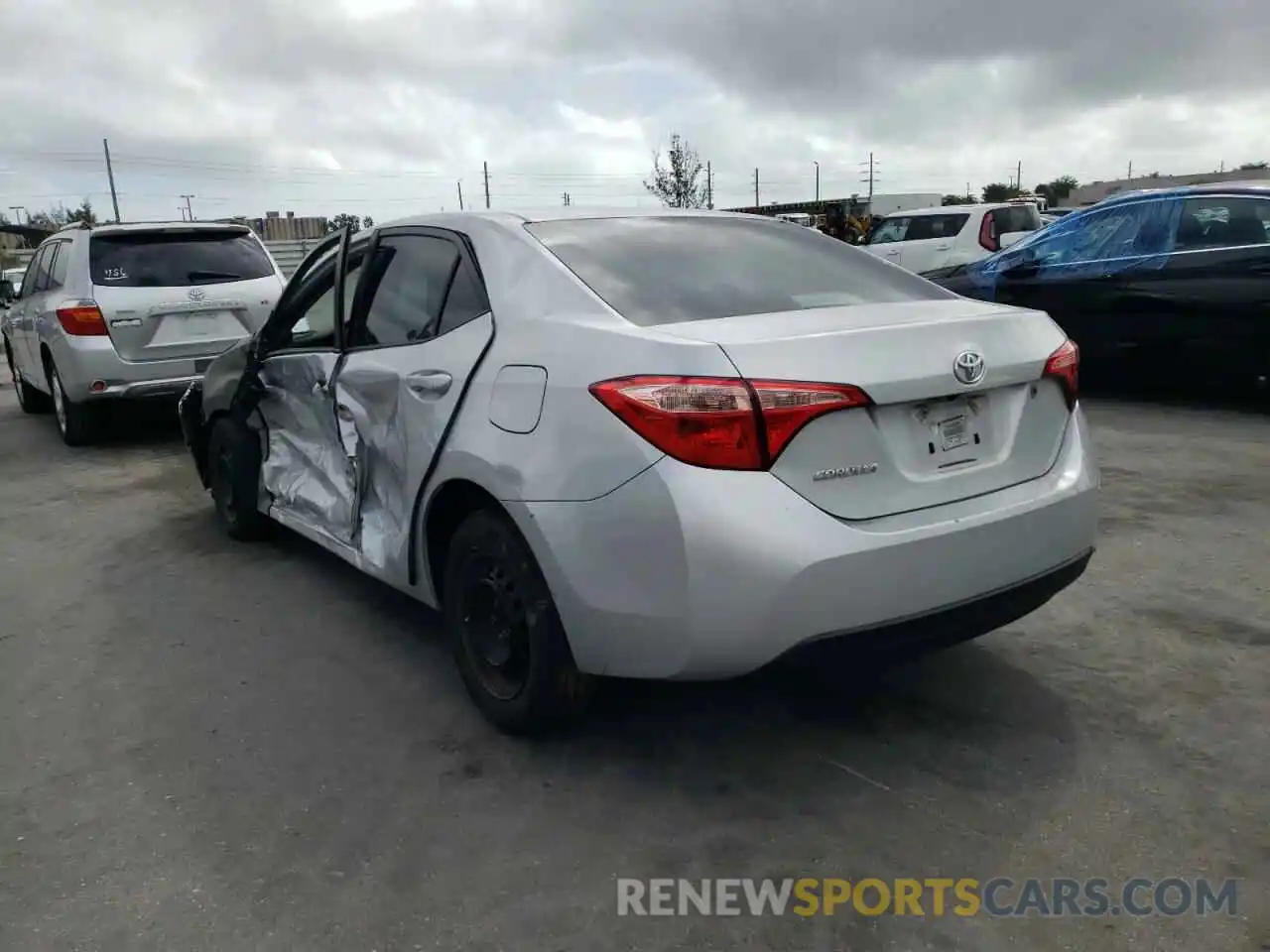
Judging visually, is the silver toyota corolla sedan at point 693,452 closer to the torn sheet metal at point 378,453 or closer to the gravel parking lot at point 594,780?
the torn sheet metal at point 378,453

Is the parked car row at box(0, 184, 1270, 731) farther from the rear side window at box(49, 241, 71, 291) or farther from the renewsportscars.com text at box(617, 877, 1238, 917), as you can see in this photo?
the rear side window at box(49, 241, 71, 291)

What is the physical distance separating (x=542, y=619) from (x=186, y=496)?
182 inches

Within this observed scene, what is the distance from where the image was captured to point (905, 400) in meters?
2.66

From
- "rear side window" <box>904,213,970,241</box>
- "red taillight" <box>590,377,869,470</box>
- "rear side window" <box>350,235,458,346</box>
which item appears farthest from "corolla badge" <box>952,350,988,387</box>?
"rear side window" <box>904,213,970,241</box>

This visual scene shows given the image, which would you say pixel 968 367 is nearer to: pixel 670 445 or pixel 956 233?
pixel 670 445

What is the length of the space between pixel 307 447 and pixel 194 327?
4198 mm

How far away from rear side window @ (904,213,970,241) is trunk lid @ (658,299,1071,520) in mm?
13275

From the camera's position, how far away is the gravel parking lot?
7.88 feet

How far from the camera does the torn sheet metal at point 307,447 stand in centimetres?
411

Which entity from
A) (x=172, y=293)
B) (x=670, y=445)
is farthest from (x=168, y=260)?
(x=670, y=445)

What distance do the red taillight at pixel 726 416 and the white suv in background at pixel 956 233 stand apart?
42.8 ft

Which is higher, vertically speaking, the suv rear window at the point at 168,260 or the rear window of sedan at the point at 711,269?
the suv rear window at the point at 168,260

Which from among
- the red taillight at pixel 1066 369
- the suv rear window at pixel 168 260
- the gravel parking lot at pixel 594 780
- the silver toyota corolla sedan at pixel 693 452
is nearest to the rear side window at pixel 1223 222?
the gravel parking lot at pixel 594 780

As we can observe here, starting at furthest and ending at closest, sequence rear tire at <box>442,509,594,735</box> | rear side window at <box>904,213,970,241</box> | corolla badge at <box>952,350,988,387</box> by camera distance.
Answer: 1. rear side window at <box>904,213,970,241</box>
2. rear tire at <box>442,509,594,735</box>
3. corolla badge at <box>952,350,988,387</box>
